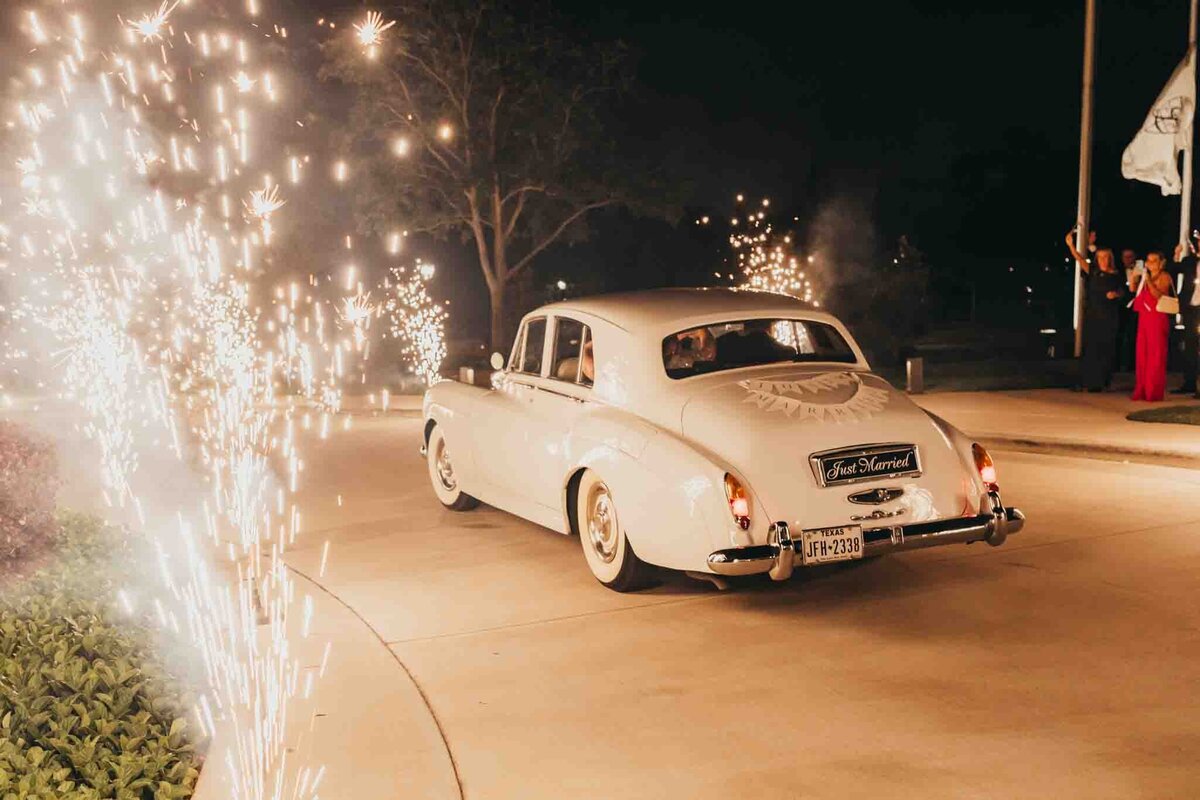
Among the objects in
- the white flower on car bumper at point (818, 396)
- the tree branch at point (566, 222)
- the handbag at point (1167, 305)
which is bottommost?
the white flower on car bumper at point (818, 396)

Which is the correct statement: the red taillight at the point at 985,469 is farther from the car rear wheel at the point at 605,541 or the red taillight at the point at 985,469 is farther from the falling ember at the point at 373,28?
the falling ember at the point at 373,28

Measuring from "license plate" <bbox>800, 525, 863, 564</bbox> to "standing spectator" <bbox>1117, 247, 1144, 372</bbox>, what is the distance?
12021mm

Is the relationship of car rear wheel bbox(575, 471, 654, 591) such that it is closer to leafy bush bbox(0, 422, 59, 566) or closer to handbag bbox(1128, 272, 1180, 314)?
leafy bush bbox(0, 422, 59, 566)

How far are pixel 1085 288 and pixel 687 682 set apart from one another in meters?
14.2

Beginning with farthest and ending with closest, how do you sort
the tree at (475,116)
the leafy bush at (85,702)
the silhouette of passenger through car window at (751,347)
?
the tree at (475,116)
the silhouette of passenger through car window at (751,347)
the leafy bush at (85,702)

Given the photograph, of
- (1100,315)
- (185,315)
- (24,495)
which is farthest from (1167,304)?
(185,315)

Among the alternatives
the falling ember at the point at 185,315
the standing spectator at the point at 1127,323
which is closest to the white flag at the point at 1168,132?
the standing spectator at the point at 1127,323

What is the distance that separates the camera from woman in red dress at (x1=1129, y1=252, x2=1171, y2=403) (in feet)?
54.7

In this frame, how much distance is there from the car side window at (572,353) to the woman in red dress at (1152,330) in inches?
401

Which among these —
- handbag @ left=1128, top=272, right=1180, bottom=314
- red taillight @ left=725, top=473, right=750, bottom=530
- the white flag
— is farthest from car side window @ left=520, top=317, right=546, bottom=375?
the white flag

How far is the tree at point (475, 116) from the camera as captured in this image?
101 ft

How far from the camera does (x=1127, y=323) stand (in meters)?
23.9

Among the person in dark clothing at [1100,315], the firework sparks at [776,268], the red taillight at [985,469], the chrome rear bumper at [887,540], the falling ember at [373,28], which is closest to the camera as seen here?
the chrome rear bumper at [887,540]

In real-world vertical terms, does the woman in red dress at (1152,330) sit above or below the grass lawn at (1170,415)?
above
